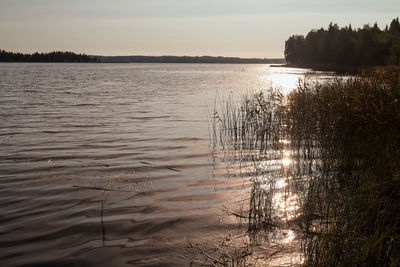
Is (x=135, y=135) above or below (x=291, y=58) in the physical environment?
below

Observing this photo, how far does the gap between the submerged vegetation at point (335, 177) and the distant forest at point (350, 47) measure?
161ft

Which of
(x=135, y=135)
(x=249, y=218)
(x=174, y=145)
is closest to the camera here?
(x=249, y=218)

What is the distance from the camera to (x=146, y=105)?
29391mm

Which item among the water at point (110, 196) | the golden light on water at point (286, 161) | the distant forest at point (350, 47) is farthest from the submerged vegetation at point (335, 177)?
the distant forest at point (350, 47)

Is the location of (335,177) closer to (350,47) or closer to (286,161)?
(286,161)

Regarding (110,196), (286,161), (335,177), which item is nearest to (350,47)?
(286,161)

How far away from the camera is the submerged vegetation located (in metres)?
5.26

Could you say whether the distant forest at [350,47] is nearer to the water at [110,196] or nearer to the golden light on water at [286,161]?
the golden light on water at [286,161]

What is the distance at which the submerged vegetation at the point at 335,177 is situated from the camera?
17.3 feet

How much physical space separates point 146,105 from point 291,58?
5491 inches

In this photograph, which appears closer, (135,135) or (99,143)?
(99,143)

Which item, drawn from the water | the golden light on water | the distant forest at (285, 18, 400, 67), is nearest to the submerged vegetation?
the golden light on water

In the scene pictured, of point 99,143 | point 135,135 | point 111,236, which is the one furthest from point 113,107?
point 111,236

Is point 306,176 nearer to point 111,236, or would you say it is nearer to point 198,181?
point 198,181
